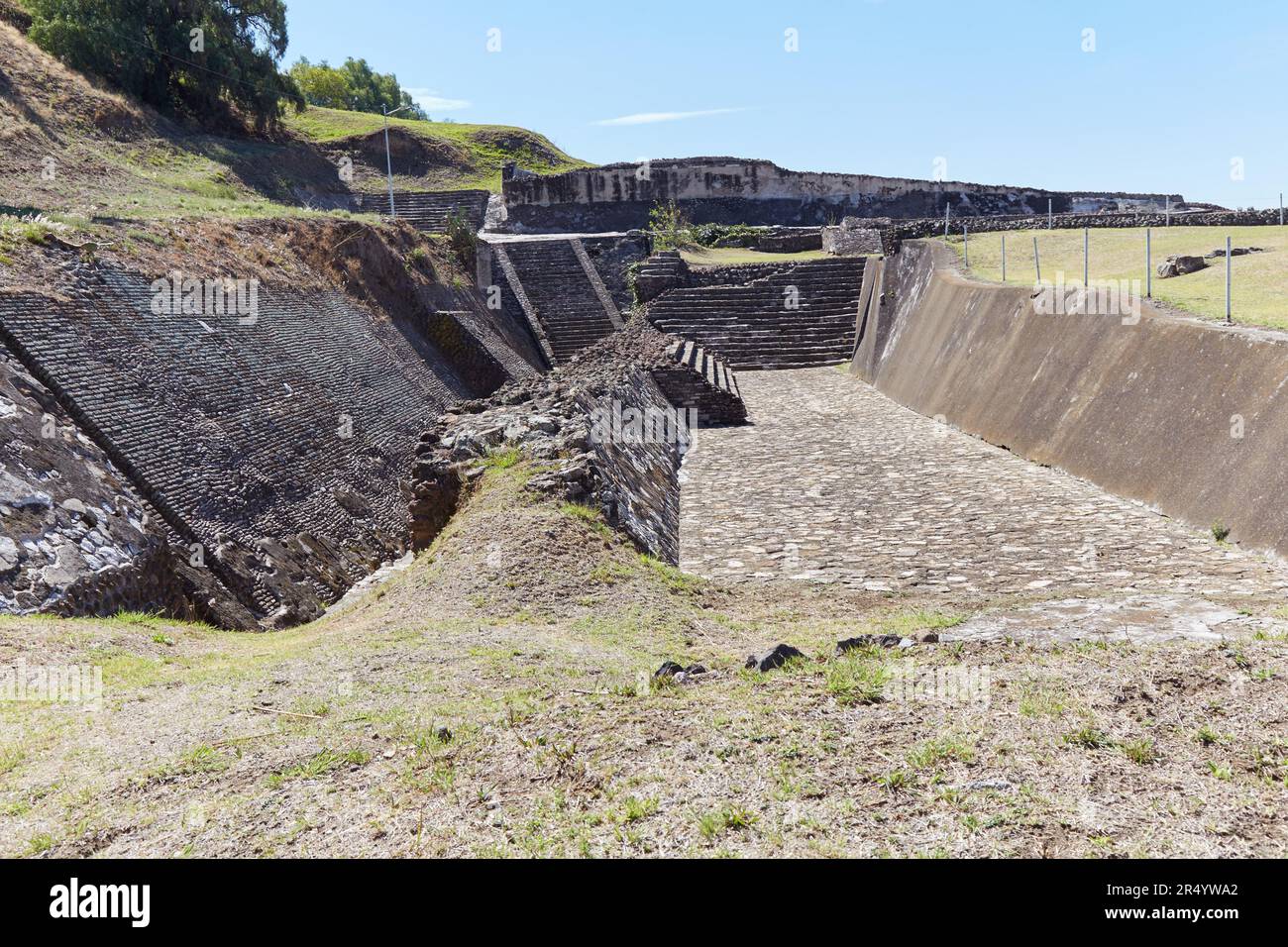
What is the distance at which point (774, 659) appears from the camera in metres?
4.80

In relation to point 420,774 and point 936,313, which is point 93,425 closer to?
point 420,774

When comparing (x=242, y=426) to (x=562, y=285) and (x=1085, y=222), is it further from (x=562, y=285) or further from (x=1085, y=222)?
(x=1085, y=222)

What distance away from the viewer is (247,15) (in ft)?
116

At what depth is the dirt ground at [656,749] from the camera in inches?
122

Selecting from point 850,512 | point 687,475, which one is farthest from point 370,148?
point 850,512

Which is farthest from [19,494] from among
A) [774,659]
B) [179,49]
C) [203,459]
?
[179,49]

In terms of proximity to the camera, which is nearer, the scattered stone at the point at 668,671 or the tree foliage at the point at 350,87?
the scattered stone at the point at 668,671

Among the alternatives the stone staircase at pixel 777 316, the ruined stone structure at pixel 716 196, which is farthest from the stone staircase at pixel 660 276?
the ruined stone structure at pixel 716 196


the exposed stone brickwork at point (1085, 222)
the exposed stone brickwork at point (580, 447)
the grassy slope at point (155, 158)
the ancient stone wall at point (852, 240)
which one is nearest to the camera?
the exposed stone brickwork at point (580, 447)

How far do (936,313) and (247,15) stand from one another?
30544 millimetres

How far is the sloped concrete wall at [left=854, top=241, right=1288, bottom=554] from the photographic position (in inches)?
289

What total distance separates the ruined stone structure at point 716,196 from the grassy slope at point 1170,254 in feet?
40.4

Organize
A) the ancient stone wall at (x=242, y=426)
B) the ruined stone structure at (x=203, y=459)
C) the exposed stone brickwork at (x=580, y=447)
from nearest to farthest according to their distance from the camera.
Result: the ruined stone structure at (x=203, y=459) → the exposed stone brickwork at (x=580, y=447) → the ancient stone wall at (x=242, y=426)

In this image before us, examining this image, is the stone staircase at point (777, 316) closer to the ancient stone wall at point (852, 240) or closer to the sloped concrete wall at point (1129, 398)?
the ancient stone wall at point (852, 240)
